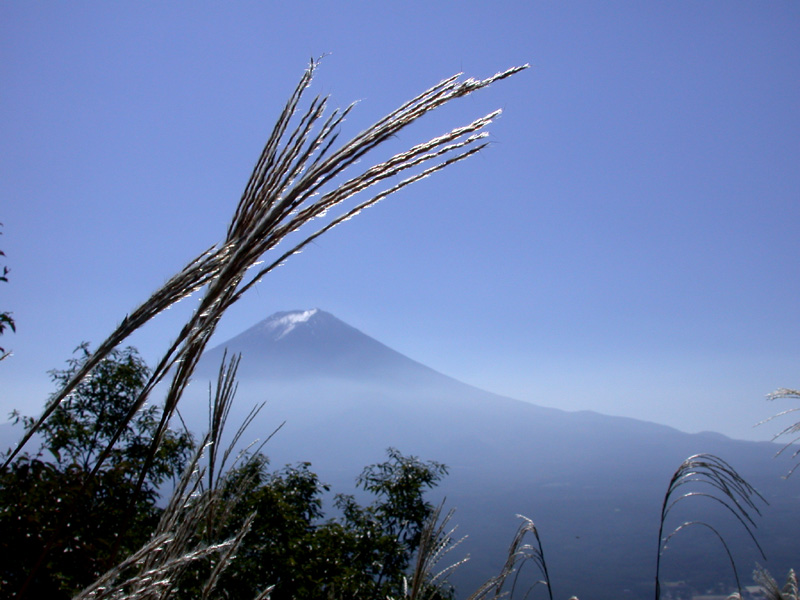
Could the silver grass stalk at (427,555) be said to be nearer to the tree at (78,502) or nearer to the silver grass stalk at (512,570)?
the silver grass stalk at (512,570)

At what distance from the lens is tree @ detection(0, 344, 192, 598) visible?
30.0 inches

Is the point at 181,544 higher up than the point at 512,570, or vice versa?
the point at 181,544

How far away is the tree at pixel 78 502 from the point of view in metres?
0.76

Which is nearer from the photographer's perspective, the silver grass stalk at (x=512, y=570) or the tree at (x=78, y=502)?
the tree at (x=78, y=502)

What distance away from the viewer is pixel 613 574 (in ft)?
341

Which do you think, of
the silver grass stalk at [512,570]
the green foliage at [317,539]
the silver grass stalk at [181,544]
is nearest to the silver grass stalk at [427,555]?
the silver grass stalk at [512,570]

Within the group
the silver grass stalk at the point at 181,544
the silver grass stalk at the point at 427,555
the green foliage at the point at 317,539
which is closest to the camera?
the silver grass stalk at the point at 181,544

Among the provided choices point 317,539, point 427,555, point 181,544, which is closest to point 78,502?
point 181,544

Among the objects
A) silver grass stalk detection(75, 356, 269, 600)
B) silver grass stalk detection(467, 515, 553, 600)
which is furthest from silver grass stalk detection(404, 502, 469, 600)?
silver grass stalk detection(75, 356, 269, 600)

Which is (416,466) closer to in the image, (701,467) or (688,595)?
(701,467)

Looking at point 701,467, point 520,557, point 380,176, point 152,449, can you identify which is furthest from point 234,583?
point 380,176

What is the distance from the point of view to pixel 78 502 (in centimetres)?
73

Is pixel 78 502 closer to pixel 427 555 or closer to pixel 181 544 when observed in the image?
pixel 181 544

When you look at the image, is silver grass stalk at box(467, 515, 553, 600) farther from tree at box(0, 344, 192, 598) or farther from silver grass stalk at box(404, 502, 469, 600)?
tree at box(0, 344, 192, 598)
